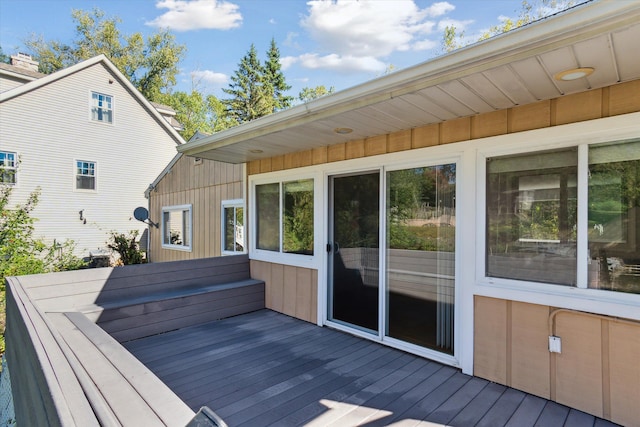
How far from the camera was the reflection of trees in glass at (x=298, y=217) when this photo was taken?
4.23 meters

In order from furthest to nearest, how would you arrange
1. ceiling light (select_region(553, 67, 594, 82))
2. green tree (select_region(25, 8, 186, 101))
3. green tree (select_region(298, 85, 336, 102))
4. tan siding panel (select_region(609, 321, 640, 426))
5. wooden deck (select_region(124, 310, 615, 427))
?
green tree (select_region(298, 85, 336, 102)) < green tree (select_region(25, 8, 186, 101)) < wooden deck (select_region(124, 310, 615, 427)) < tan siding panel (select_region(609, 321, 640, 426)) < ceiling light (select_region(553, 67, 594, 82))

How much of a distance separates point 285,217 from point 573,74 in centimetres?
→ 335

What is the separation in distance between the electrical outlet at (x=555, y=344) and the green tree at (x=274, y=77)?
2186 cm

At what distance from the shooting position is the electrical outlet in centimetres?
233

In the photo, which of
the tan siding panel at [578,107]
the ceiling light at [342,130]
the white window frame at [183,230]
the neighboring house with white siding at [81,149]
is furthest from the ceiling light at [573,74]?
the neighboring house with white siding at [81,149]

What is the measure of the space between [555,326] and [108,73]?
13.8 m

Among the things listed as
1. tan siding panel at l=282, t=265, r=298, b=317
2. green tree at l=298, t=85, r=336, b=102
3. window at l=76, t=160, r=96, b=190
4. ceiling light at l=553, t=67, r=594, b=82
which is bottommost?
tan siding panel at l=282, t=265, r=298, b=317

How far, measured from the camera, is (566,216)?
7.71 ft

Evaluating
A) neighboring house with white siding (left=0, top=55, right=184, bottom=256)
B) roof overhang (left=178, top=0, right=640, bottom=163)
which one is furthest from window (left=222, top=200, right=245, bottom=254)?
neighboring house with white siding (left=0, top=55, right=184, bottom=256)

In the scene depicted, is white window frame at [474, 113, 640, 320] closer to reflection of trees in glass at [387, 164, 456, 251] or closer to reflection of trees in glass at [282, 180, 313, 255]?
reflection of trees in glass at [387, 164, 456, 251]

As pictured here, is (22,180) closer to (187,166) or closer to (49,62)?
(187,166)

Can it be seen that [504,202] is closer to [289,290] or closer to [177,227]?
[289,290]

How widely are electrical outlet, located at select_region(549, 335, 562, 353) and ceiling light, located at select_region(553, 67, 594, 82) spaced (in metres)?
1.69

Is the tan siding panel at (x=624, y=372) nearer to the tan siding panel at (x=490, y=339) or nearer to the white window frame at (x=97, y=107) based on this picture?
the tan siding panel at (x=490, y=339)
